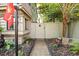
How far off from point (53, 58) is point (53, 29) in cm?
644

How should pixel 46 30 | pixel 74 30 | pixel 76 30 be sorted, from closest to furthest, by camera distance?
pixel 76 30 < pixel 74 30 < pixel 46 30

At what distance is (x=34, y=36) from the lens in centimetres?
786

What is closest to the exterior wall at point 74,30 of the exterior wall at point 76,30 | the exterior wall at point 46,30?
the exterior wall at point 76,30

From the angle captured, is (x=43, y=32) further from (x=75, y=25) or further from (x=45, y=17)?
(x=75, y=25)

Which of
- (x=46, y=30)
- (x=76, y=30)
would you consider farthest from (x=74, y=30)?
(x=46, y=30)

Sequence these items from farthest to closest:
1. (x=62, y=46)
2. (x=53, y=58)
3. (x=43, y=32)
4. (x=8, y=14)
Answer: (x=43, y=32), (x=62, y=46), (x=8, y=14), (x=53, y=58)

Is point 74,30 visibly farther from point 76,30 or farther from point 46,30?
point 46,30

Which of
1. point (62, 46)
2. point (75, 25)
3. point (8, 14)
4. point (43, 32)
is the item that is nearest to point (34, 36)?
point (43, 32)

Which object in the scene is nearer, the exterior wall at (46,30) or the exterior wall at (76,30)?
the exterior wall at (76,30)

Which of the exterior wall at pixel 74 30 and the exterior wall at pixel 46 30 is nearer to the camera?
the exterior wall at pixel 74 30

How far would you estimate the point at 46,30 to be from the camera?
27.3 ft

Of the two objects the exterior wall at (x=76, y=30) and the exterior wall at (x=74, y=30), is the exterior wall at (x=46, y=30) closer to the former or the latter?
the exterior wall at (x=74, y=30)

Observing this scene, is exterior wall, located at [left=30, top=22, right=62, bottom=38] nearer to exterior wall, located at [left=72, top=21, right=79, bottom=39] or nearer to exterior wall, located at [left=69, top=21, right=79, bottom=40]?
exterior wall, located at [left=69, top=21, right=79, bottom=40]

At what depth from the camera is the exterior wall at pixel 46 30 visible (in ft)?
26.3
